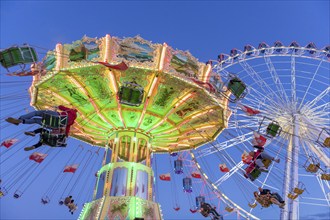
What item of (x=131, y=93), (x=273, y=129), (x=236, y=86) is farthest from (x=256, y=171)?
(x=131, y=93)

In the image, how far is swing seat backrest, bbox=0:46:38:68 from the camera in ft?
34.7

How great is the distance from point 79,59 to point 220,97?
5091 mm

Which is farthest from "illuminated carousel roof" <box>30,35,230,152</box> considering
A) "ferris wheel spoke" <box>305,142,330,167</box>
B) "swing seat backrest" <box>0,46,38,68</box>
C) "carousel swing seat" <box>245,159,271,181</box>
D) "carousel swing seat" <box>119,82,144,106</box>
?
"ferris wheel spoke" <box>305,142,330,167</box>

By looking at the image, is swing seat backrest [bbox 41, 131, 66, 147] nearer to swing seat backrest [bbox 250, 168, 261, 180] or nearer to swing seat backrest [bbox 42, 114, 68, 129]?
swing seat backrest [bbox 42, 114, 68, 129]

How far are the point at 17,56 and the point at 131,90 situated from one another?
326 cm

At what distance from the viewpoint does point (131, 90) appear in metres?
11.8

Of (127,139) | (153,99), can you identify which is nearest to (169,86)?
(153,99)

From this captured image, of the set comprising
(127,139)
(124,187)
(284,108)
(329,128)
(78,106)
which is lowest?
(124,187)

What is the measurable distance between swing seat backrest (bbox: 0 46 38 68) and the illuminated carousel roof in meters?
1.36

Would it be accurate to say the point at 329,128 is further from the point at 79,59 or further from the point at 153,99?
the point at 79,59

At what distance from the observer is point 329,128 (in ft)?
60.1

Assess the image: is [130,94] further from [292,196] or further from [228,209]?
[228,209]

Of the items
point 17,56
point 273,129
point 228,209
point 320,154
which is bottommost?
point 17,56

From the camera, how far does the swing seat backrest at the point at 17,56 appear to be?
1059cm
